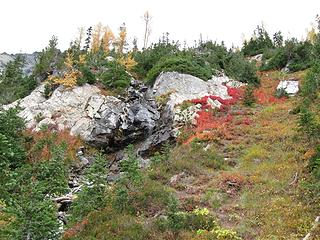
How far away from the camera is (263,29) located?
74.3 m

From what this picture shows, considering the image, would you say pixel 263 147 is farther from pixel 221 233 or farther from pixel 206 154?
pixel 221 233

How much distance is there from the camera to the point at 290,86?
3862cm

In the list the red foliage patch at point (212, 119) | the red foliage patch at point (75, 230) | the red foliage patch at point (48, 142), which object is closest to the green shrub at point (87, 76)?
the red foliage patch at point (48, 142)

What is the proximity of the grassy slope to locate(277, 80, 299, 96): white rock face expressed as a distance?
7635mm

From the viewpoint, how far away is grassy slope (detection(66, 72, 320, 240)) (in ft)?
44.9

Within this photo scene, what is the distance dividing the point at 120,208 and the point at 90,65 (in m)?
30.9

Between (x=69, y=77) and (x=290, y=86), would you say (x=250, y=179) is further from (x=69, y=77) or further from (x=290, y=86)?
(x=69, y=77)

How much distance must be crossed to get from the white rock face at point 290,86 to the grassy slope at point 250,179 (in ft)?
25.1

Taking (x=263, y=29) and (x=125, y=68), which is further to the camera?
(x=263, y=29)

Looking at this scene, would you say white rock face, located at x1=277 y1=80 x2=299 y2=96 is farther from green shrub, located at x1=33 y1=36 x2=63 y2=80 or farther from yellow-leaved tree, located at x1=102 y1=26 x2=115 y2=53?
yellow-leaved tree, located at x1=102 y1=26 x2=115 y2=53

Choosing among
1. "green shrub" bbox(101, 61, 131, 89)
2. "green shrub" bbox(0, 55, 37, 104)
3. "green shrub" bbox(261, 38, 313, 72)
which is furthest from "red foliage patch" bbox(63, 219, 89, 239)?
"green shrub" bbox(261, 38, 313, 72)

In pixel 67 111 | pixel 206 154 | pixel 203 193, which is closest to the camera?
pixel 203 193

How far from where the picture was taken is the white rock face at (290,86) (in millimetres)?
37266

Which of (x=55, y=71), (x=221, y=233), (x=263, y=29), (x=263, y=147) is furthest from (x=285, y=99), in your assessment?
(x=263, y=29)
